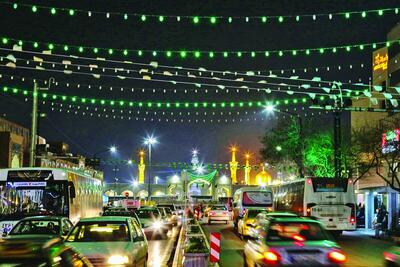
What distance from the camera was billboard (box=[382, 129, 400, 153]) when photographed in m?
33.1

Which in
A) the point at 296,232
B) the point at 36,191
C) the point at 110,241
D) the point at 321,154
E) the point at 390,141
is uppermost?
the point at 321,154

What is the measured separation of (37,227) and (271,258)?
717cm

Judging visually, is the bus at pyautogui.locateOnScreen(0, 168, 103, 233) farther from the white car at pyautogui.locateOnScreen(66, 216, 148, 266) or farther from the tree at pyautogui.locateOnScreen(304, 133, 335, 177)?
the tree at pyautogui.locateOnScreen(304, 133, 335, 177)

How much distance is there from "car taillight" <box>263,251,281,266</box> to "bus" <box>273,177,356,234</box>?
61.7 feet

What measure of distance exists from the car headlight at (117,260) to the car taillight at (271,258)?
8.84 ft

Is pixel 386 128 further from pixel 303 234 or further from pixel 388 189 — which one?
pixel 303 234

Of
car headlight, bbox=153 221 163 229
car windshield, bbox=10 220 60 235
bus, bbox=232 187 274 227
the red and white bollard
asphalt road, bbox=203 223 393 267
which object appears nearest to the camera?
the red and white bollard

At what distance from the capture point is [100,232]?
12.7 m

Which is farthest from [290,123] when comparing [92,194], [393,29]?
[92,194]

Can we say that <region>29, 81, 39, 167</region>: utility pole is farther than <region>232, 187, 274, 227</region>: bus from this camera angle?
No

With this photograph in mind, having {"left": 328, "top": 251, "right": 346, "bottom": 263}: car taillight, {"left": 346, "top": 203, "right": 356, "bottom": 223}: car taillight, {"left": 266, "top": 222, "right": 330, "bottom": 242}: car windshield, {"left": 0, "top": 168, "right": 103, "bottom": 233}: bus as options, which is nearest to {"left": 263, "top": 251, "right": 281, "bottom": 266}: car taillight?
{"left": 266, "top": 222, "right": 330, "bottom": 242}: car windshield

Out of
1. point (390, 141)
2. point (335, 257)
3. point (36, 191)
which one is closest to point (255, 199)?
point (390, 141)

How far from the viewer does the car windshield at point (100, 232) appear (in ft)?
Result: 41.2

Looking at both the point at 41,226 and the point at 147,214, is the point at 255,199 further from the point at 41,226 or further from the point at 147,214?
the point at 41,226
